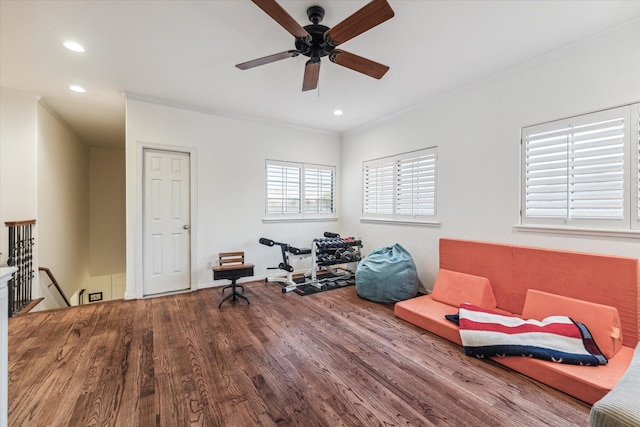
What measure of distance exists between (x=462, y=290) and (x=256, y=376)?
245cm

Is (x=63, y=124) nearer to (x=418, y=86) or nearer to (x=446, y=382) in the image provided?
(x=418, y=86)

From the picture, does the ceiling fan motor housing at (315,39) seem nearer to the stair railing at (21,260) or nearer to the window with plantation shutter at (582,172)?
the window with plantation shutter at (582,172)

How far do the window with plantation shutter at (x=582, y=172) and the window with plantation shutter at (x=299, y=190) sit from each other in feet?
11.2

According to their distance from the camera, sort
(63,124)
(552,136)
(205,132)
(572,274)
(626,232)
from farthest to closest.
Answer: (63,124), (205,132), (552,136), (572,274), (626,232)

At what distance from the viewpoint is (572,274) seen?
2.48 meters

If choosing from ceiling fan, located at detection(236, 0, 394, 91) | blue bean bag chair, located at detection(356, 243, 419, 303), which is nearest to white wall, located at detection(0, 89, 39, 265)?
ceiling fan, located at detection(236, 0, 394, 91)

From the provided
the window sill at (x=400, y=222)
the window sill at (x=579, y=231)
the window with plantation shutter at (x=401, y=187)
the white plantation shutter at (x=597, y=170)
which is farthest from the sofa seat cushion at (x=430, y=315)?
the white plantation shutter at (x=597, y=170)

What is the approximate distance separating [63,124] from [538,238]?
7619mm

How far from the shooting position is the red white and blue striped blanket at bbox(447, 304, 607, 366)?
1996mm

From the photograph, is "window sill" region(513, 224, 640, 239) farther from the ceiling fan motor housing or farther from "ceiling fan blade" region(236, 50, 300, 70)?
"ceiling fan blade" region(236, 50, 300, 70)

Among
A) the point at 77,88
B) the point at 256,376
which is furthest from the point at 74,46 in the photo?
the point at 256,376

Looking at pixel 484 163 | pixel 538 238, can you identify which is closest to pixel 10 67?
pixel 484 163

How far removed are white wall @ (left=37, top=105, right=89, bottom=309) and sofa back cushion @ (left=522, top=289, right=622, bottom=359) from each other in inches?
252

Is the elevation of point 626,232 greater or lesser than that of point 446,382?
greater
